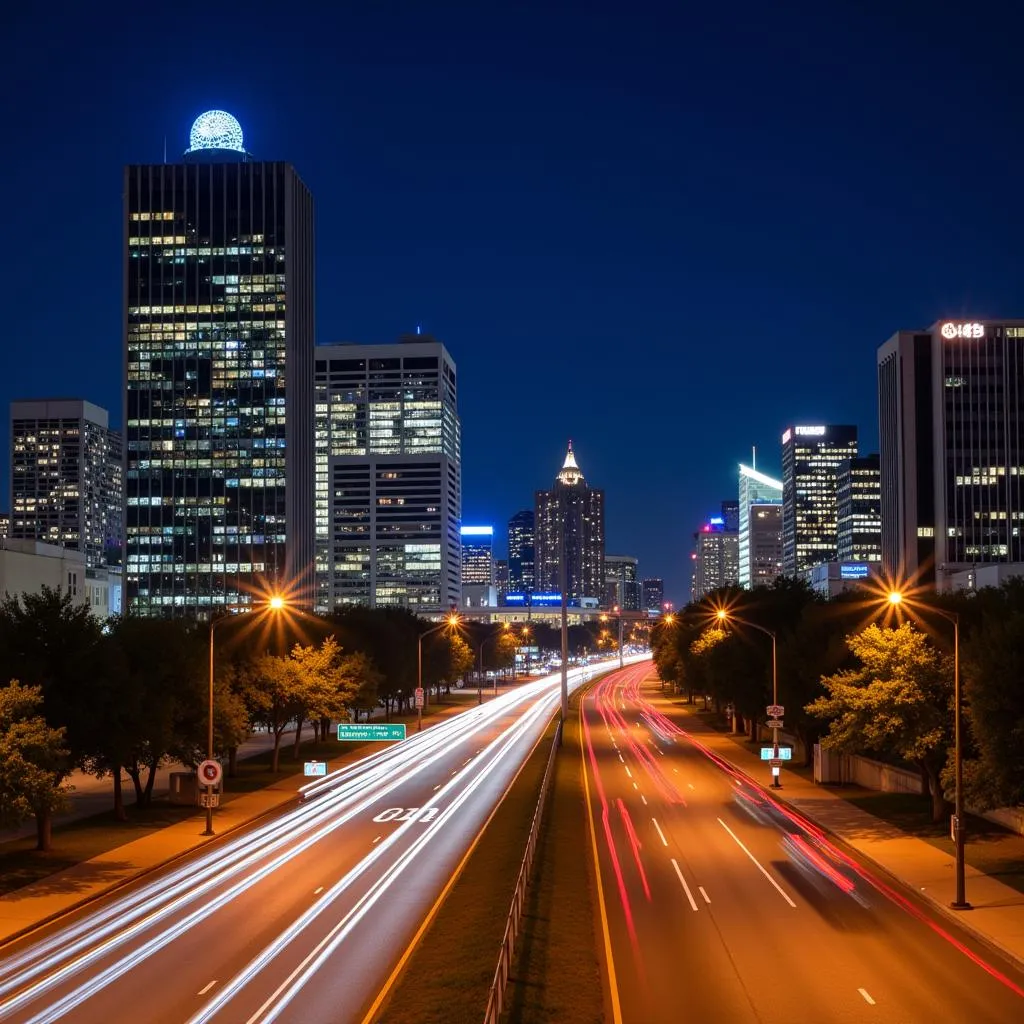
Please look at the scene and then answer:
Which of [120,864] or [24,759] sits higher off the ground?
[24,759]

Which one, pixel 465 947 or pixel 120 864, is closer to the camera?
pixel 465 947

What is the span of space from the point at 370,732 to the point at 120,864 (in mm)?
24500

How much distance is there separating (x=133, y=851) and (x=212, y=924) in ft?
41.1

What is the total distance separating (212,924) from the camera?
27.1 meters

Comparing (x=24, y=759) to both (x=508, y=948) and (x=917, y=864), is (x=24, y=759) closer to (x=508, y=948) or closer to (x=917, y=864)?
(x=508, y=948)

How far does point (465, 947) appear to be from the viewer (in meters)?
23.5

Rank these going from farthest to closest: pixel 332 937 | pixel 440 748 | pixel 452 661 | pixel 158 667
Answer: pixel 452 661
pixel 440 748
pixel 158 667
pixel 332 937

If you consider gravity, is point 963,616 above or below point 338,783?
above

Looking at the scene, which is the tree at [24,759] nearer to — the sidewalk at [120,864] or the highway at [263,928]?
the sidewalk at [120,864]

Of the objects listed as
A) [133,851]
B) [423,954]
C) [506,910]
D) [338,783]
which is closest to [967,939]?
[506,910]

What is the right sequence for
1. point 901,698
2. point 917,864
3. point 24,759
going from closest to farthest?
1. point 24,759
2. point 917,864
3. point 901,698

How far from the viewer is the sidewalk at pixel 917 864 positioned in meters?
27.0

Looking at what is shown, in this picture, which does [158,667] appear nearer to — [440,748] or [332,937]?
[332,937]

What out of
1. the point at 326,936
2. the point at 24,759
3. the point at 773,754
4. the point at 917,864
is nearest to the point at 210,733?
the point at 24,759
